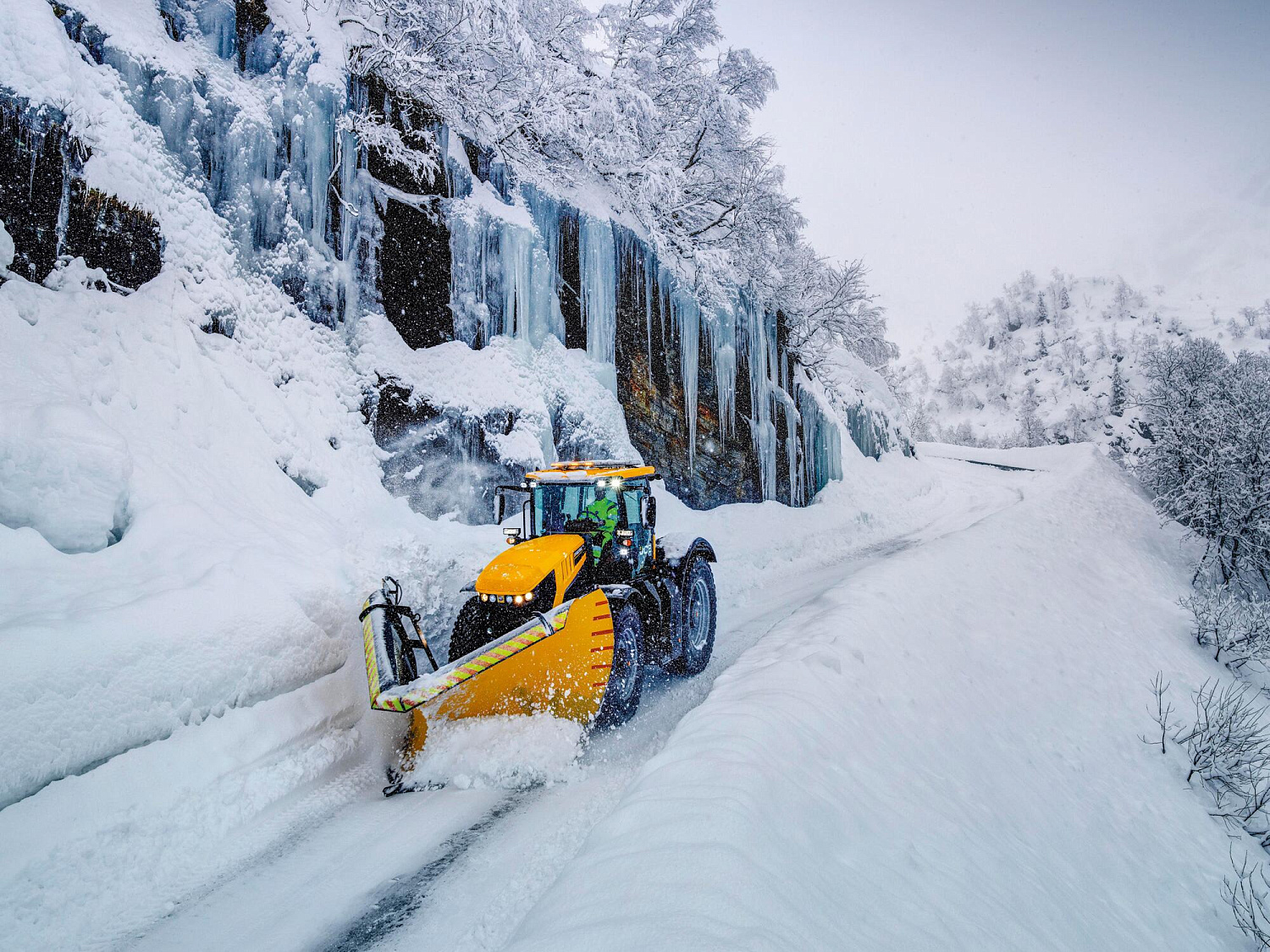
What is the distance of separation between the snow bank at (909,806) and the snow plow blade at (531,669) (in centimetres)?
102

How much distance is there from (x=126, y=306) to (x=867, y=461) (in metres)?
22.3

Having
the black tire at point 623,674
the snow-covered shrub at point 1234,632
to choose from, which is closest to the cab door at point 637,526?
the black tire at point 623,674

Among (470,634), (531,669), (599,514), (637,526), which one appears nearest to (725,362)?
(637,526)

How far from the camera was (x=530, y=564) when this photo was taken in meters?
4.84

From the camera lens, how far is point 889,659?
5.68 meters

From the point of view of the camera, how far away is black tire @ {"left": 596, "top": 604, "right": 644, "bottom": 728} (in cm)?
472

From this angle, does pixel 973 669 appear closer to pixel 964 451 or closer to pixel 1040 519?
pixel 1040 519

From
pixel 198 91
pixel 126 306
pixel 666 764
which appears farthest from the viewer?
pixel 198 91

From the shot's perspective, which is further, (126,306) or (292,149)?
(292,149)

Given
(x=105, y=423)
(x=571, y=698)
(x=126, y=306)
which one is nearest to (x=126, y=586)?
(x=105, y=423)

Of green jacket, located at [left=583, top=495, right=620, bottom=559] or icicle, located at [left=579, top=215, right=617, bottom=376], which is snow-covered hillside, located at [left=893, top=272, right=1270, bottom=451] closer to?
icicle, located at [left=579, top=215, right=617, bottom=376]

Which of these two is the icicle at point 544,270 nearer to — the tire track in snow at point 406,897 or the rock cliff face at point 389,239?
the rock cliff face at point 389,239

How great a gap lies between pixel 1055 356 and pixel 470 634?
9046 cm

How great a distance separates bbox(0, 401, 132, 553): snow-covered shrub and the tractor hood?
320cm
